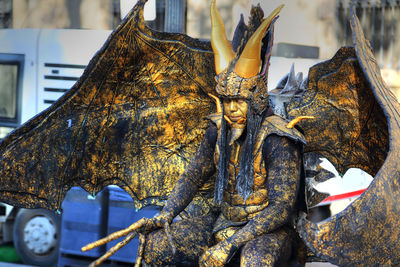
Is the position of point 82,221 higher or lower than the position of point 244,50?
lower

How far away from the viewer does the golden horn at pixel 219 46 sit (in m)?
3.56

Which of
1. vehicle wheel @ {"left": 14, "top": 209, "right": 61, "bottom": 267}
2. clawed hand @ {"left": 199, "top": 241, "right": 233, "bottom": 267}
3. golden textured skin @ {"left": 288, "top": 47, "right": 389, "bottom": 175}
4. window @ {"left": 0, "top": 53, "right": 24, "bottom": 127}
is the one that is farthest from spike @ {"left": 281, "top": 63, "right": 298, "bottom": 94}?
window @ {"left": 0, "top": 53, "right": 24, "bottom": 127}

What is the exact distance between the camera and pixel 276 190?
3.42 m

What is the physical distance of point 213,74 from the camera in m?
4.01

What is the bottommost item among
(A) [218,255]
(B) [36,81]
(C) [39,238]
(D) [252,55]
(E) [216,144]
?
(C) [39,238]

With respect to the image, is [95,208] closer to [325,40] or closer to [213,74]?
[213,74]

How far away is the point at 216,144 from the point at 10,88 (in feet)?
13.2

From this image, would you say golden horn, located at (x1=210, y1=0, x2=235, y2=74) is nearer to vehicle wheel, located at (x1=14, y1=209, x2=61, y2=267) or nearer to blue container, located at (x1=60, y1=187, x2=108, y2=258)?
blue container, located at (x1=60, y1=187, x2=108, y2=258)

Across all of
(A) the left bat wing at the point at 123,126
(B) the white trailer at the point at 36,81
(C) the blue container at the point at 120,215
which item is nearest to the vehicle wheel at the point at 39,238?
(B) the white trailer at the point at 36,81

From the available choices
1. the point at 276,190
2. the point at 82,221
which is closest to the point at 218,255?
the point at 276,190

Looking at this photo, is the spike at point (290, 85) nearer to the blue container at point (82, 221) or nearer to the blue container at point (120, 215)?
the blue container at point (120, 215)

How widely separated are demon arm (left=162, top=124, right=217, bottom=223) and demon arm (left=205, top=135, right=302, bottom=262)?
371mm

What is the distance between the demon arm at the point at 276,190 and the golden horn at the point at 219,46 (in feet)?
1.57

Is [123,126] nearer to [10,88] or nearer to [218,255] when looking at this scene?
[218,255]
